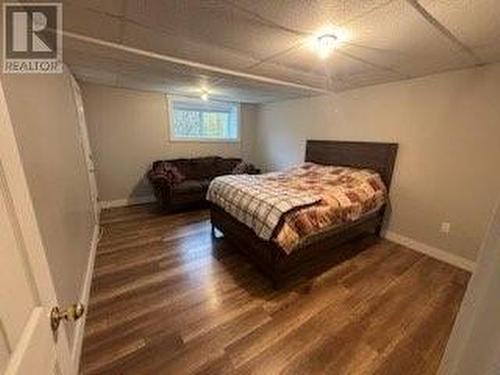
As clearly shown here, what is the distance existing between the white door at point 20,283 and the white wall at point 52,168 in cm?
69

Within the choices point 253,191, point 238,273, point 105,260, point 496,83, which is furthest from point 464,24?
point 105,260

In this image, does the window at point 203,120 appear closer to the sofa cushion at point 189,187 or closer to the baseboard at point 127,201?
the sofa cushion at point 189,187

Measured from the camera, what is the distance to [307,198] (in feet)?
8.34

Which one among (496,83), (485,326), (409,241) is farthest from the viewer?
(409,241)

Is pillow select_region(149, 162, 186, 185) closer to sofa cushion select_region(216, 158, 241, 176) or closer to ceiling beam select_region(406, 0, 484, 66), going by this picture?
sofa cushion select_region(216, 158, 241, 176)

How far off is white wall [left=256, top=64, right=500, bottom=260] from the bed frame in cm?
16

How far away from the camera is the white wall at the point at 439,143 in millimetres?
2604

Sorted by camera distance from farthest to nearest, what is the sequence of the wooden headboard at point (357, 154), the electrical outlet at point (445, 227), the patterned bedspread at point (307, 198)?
the wooden headboard at point (357, 154), the electrical outlet at point (445, 227), the patterned bedspread at point (307, 198)

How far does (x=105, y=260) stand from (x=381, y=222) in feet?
12.0

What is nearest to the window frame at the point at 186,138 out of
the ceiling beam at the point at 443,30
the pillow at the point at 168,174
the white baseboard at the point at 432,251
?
the pillow at the point at 168,174

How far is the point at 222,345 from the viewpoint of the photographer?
176 centimetres

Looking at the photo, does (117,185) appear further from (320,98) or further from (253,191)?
(320,98)

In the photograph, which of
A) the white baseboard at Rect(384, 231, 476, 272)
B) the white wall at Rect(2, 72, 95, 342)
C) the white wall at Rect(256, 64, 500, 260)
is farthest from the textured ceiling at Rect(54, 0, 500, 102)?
the white baseboard at Rect(384, 231, 476, 272)

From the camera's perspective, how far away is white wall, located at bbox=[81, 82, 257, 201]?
14.5 ft
